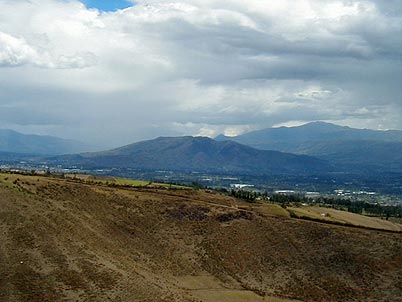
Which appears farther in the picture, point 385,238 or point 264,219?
point 264,219

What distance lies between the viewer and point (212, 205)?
308 feet

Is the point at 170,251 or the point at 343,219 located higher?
the point at 343,219

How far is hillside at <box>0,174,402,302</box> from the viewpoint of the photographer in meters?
55.2

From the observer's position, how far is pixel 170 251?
76625mm

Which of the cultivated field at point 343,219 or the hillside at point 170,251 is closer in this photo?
the hillside at point 170,251

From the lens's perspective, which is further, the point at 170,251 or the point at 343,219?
the point at 343,219

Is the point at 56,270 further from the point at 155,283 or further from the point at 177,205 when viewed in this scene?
the point at 177,205

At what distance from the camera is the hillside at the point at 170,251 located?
5525cm

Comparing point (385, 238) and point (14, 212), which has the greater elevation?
point (14, 212)

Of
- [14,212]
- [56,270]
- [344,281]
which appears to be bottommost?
[344,281]

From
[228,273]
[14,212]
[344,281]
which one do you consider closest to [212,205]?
[228,273]

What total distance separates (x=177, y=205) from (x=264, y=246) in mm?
18343

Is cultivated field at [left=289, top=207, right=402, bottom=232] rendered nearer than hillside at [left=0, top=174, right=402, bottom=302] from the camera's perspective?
No

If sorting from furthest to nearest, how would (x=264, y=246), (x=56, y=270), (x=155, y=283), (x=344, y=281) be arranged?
(x=264, y=246) < (x=344, y=281) < (x=155, y=283) < (x=56, y=270)
